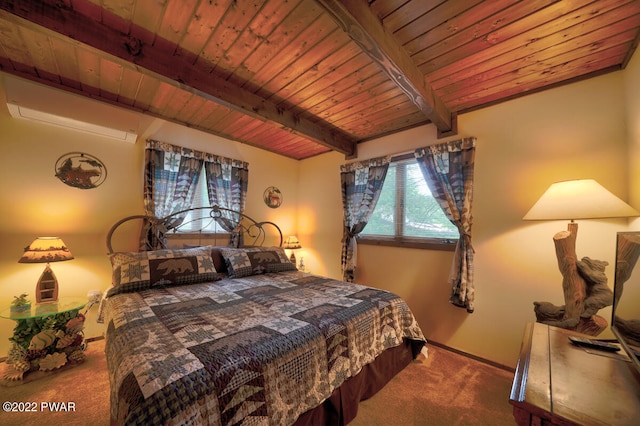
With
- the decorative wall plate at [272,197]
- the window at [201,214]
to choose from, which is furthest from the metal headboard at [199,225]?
the decorative wall plate at [272,197]

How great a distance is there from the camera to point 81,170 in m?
2.25

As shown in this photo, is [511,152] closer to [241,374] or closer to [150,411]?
[241,374]

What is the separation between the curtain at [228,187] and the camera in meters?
3.02

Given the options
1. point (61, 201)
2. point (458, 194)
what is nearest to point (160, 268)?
point (61, 201)

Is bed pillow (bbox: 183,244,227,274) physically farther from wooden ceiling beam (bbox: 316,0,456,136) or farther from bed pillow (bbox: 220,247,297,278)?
wooden ceiling beam (bbox: 316,0,456,136)

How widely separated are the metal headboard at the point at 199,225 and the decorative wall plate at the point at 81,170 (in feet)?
1.48

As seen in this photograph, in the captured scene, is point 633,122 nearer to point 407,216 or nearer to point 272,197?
point 407,216

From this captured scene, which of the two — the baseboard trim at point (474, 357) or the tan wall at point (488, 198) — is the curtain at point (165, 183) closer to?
the tan wall at point (488, 198)

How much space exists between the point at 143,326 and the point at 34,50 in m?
2.14

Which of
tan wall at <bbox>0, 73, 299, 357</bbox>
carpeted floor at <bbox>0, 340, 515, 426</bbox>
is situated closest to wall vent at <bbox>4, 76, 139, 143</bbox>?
tan wall at <bbox>0, 73, 299, 357</bbox>

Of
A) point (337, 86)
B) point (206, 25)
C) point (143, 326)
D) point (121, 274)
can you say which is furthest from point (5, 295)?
point (337, 86)

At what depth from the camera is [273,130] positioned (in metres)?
3.00

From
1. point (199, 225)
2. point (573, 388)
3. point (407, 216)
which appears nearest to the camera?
point (573, 388)

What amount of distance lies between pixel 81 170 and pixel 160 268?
1.28 m
